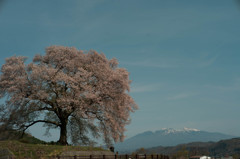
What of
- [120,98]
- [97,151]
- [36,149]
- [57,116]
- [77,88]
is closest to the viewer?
[36,149]

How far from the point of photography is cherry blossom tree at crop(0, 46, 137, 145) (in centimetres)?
4575

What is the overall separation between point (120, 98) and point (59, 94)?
10.4m

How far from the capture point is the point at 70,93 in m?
46.9

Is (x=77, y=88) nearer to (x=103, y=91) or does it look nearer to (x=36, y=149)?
(x=103, y=91)

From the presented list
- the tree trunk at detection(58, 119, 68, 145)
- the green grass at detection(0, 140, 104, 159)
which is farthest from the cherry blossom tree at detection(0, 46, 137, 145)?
the green grass at detection(0, 140, 104, 159)

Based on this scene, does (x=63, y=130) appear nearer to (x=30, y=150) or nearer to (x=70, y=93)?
(x=70, y=93)

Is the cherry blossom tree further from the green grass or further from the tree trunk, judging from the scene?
the green grass

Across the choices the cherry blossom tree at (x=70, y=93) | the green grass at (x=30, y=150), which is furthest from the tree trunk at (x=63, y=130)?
the green grass at (x=30, y=150)

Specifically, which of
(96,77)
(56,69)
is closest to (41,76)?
(56,69)

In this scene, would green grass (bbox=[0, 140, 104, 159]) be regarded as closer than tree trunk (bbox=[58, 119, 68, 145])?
Yes

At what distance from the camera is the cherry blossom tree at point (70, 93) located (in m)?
45.8

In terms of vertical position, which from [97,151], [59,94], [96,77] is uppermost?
[96,77]

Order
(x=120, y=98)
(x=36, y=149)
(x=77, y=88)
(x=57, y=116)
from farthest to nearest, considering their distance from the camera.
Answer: (x=57, y=116), (x=120, y=98), (x=77, y=88), (x=36, y=149)

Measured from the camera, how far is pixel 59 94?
157 ft
